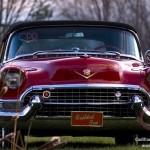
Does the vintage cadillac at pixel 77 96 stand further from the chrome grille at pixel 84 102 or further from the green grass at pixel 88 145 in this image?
the green grass at pixel 88 145

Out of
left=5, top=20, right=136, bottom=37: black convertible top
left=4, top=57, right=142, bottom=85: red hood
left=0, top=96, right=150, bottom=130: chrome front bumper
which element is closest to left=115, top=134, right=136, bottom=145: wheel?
left=0, top=96, right=150, bottom=130: chrome front bumper

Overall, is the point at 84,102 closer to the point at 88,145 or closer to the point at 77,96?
the point at 77,96

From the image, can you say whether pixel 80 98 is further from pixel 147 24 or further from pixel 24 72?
pixel 147 24

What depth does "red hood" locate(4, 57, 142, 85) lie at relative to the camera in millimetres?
6363

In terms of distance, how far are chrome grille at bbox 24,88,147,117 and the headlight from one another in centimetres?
16

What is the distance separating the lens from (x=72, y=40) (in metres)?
7.90

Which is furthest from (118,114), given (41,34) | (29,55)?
(41,34)

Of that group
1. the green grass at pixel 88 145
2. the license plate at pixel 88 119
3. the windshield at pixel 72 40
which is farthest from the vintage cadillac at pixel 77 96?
the windshield at pixel 72 40

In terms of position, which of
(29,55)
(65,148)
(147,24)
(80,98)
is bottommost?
(65,148)

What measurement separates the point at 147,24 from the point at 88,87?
41750mm

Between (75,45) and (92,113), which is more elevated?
(75,45)

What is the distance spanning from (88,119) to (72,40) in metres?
2.02

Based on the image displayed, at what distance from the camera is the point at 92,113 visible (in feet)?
20.0

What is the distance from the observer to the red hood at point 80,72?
6363 millimetres
